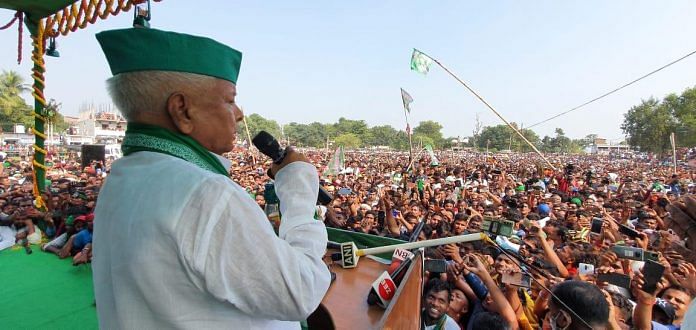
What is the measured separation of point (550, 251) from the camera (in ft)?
13.5

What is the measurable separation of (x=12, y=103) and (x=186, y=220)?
54.3 m

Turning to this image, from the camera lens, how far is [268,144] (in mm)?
1268

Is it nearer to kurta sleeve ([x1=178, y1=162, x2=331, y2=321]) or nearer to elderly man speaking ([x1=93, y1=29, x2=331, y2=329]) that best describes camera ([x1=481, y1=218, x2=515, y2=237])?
elderly man speaking ([x1=93, y1=29, x2=331, y2=329])

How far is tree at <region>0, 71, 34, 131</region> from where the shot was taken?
40.5 m

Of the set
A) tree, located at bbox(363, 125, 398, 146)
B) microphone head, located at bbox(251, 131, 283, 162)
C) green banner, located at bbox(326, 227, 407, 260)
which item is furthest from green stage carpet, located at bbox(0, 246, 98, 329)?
tree, located at bbox(363, 125, 398, 146)

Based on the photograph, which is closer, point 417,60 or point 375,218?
point 375,218

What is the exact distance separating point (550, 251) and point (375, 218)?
140 inches

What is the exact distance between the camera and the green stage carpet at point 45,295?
310cm

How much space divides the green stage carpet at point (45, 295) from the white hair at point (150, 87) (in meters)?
3.09

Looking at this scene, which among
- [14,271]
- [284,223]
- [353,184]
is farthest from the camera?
[353,184]

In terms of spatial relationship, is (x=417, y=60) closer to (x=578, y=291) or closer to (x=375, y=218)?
(x=375, y=218)

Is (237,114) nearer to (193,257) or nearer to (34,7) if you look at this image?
(193,257)

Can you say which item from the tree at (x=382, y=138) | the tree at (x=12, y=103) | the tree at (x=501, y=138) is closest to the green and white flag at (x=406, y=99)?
the tree at (x=12, y=103)

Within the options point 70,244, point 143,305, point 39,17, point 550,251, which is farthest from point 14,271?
point 550,251
